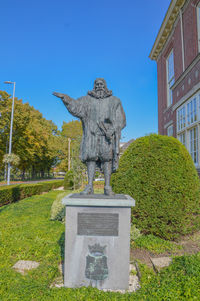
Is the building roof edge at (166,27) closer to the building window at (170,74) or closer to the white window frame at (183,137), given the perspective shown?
the building window at (170,74)

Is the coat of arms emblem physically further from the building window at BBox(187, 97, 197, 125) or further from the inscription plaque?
the building window at BBox(187, 97, 197, 125)

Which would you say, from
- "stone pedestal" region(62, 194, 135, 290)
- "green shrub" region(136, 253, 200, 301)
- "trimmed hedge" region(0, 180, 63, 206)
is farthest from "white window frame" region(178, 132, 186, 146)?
"trimmed hedge" region(0, 180, 63, 206)

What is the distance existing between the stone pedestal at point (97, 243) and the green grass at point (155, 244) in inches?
59.7

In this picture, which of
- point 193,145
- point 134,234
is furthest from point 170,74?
point 134,234

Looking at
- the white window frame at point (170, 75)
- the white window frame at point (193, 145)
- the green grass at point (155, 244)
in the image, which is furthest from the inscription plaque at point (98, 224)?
the white window frame at point (170, 75)

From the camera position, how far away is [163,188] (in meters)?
4.55

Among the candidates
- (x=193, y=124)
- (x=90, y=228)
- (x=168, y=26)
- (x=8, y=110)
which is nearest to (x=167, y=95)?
(x=168, y=26)

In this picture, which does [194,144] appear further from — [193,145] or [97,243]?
[97,243]

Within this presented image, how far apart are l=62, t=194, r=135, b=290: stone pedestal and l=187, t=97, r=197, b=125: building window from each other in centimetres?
765

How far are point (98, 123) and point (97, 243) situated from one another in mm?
1916

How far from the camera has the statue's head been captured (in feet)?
10.8

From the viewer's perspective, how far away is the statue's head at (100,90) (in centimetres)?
329

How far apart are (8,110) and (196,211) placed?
26.0m

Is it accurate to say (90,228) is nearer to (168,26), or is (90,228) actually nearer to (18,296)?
(18,296)
